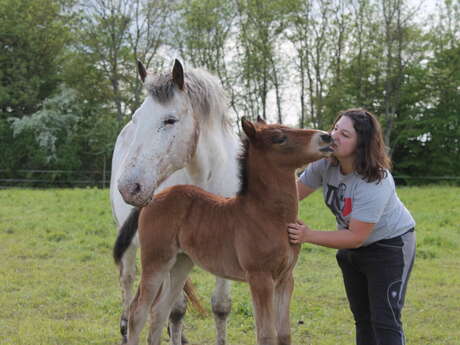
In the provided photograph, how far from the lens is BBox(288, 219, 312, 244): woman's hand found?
2.46m

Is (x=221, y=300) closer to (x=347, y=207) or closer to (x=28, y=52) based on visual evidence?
(x=347, y=207)

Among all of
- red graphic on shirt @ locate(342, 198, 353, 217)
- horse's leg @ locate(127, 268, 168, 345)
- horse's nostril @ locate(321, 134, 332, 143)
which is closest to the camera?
horse's nostril @ locate(321, 134, 332, 143)

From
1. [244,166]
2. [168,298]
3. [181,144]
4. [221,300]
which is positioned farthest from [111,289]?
[244,166]

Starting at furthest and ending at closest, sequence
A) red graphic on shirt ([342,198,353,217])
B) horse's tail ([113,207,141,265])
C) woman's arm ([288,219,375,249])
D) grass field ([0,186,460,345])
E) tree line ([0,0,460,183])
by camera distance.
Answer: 1. tree line ([0,0,460,183])
2. grass field ([0,186,460,345])
3. horse's tail ([113,207,141,265])
4. red graphic on shirt ([342,198,353,217])
5. woman's arm ([288,219,375,249])

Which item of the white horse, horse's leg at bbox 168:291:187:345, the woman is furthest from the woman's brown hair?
horse's leg at bbox 168:291:187:345

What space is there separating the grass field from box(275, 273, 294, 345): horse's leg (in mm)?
1591

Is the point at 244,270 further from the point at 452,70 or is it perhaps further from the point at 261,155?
the point at 452,70

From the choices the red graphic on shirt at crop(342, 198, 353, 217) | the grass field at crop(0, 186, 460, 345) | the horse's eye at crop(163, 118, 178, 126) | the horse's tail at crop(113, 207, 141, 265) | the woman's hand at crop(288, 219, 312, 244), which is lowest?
the grass field at crop(0, 186, 460, 345)

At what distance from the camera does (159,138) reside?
274cm

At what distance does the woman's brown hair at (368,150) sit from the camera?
8.66 feet

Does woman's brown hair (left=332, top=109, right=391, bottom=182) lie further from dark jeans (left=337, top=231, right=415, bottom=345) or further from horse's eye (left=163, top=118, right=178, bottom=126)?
horse's eye (left=163, top=118, right=178, bottom=126)

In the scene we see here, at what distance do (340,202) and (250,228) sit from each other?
63cm

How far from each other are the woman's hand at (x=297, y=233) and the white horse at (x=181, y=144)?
74cm

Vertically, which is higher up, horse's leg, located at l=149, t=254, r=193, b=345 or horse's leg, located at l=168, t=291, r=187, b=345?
horse's leg, located at l=149, t=254, r=193, b=345
